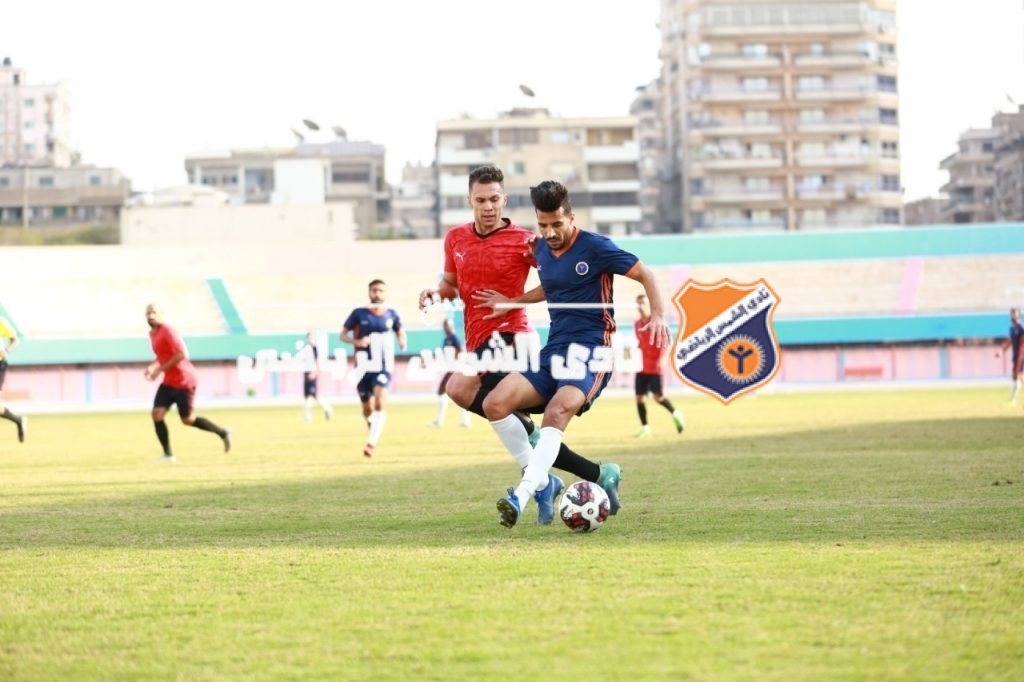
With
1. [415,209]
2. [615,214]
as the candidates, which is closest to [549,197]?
[615,214]

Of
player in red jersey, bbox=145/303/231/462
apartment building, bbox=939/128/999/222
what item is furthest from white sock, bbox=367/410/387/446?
apartment building, bbox=939/128/999/222

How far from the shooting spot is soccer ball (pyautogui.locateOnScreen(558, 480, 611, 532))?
10.1 metres

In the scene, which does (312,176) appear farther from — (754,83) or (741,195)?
(754,83)

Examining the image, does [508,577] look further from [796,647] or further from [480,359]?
[480,359]

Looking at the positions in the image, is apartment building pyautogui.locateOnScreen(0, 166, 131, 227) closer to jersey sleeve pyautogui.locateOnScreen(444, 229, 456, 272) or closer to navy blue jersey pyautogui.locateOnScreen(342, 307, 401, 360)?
navy blue jersey pyautogui.locateOnScreen(342, 307, 401, 360)

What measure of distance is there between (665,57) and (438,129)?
858 inches

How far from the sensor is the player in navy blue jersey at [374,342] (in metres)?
20.3

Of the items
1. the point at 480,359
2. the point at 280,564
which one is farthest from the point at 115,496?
the point at 280,564

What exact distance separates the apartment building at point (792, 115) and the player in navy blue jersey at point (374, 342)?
301 ft


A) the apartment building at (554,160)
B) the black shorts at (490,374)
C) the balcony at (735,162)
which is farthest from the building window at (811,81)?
the black shorts at (490,374)

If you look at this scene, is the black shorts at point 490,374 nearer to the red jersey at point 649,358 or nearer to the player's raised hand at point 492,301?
the player's raised hand at point 492,301

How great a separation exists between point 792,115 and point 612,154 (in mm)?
13783

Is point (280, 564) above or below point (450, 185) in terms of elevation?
below

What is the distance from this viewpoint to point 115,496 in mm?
14789
